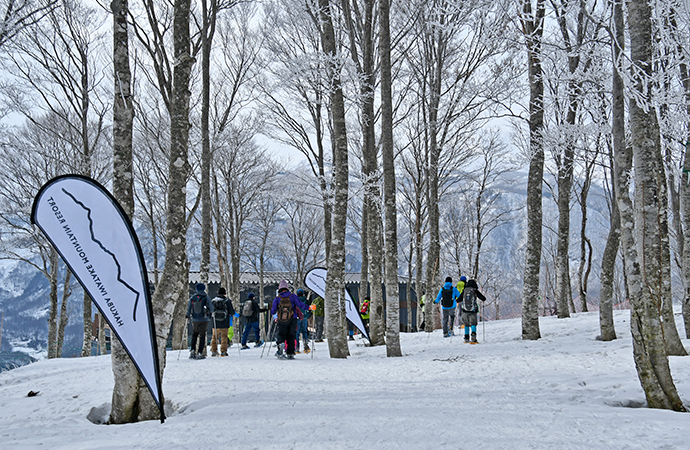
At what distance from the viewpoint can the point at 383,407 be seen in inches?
177

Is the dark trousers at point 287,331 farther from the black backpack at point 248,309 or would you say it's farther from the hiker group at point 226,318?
the black backpack at point 248,309

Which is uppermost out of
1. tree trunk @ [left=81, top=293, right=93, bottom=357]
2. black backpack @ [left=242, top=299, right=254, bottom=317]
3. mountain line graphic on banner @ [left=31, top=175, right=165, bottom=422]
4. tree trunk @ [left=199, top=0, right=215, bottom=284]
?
tree trunk @ [left=199, top=0, right=215, bottom=284]

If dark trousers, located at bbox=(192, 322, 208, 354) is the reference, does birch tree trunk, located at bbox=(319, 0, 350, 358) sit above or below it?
above

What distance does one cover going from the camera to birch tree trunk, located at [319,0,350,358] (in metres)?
8.94

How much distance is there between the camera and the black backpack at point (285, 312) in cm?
936

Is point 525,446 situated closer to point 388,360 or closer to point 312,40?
point 388,360

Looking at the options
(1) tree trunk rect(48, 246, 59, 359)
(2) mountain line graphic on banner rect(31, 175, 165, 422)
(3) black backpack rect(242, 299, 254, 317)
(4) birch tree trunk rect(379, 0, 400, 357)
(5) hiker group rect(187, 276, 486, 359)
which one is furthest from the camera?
(1) tree trunk rect(48, 246, 59, 359)

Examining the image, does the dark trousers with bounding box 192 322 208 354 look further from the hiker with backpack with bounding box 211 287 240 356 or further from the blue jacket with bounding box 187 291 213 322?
the hiker with backpack with bounding box 211 287 240 356

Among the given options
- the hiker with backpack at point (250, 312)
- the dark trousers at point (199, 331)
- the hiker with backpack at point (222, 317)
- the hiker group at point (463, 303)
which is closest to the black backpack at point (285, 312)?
the dark trousers at point (199, 331)

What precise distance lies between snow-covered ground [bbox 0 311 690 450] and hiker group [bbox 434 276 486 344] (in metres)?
3.07

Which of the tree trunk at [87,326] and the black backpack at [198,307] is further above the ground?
the black backpack at [198,307]

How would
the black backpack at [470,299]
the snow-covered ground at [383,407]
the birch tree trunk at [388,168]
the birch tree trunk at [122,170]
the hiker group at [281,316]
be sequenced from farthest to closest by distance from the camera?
the black backpack at [470,299], the hiker group at [281,316], the birch tree trunk at [388,168], the birch tree trunk at [122,170], the snow-covered ground at [383,407]

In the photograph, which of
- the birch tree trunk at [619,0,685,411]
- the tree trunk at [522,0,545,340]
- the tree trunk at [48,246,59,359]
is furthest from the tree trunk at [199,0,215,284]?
the tree trunk at [48,246,59,359]

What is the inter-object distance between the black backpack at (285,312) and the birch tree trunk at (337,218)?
0.85 metres
